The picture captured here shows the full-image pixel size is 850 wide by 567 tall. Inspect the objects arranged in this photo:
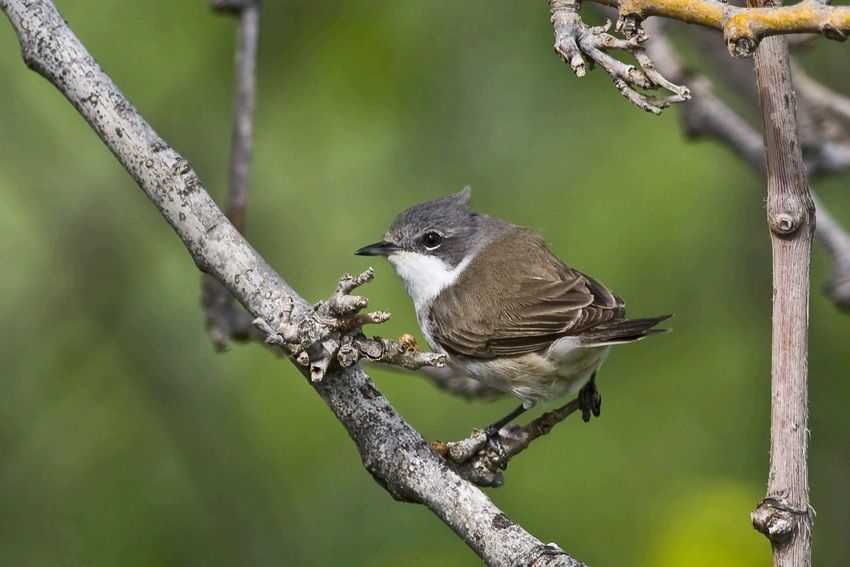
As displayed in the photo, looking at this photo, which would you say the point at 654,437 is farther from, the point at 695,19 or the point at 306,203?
the point at 695,19

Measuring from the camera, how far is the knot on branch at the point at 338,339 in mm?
2436

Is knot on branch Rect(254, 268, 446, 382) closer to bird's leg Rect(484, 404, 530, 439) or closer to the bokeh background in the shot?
bird's leg Rect(484, 404, 530, 439)

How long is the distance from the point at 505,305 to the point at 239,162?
4.69 feet

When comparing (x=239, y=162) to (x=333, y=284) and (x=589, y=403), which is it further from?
(x=333, y=284)

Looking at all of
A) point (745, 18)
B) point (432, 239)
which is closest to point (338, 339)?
point (745, 18)

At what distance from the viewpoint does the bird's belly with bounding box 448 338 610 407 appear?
14.2ft

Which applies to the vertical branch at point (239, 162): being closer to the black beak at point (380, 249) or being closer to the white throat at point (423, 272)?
the black beak at point (380, 249)

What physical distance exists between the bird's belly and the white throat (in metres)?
0.74

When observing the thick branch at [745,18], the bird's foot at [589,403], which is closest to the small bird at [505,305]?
the bird's foot at [589,403]

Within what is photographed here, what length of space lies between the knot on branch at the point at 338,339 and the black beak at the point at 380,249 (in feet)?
7.41

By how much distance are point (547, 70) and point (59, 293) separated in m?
3.01

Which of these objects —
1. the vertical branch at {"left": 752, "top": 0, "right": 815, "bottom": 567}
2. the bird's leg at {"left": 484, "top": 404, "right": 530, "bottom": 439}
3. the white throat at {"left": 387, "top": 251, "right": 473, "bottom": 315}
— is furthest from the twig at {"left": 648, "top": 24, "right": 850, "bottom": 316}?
the vertical branch at {"left": 752, "top": 0, "right": 815, "bottom": 567}

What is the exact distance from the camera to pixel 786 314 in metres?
2.10

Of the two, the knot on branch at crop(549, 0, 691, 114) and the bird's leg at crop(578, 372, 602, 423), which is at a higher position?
the bird's leg at crop(578, 372, 602, 423)
